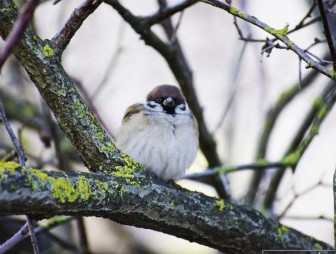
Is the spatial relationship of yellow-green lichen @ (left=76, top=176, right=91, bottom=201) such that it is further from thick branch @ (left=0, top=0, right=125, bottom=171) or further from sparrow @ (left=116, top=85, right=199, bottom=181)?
sparrow @ (left=116, top=85, right=199, bottom=181)

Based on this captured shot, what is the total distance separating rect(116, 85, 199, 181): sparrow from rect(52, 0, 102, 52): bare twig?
4.53ft

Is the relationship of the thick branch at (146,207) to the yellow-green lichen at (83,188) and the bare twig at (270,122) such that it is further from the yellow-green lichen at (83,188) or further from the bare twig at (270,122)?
the bare twig at (270,122)

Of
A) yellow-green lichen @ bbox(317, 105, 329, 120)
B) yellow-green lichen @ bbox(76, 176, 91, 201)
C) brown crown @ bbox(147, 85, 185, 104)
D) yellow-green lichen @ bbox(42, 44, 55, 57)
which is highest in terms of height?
brown crown @ bbox(147, 85, 185, 104)

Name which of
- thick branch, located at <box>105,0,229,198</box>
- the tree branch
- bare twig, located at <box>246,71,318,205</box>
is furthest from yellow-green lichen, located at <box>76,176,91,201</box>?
bare twig, located at <box>246,71,318,205</box>

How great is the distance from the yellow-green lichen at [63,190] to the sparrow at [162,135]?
5.17 ft

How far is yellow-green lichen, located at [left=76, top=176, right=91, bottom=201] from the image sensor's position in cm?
223

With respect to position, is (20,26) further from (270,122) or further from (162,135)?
(270,122)

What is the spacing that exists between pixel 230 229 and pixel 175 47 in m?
1.15

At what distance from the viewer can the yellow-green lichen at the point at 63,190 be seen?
2104 mm

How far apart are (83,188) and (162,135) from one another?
166 cm

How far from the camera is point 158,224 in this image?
264 cm

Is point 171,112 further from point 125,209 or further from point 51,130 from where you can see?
point 125,209

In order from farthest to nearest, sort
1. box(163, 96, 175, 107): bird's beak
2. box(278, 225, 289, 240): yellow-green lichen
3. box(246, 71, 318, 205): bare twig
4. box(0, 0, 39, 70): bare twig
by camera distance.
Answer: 1. box(246, 71, 318, 205): bare twig
2. box(163, 96, 175, 107): bird's beak
3. box(278, 225, 289, 240): yellow-green lichen
4. box(0, 0, 39, 70): bare twig

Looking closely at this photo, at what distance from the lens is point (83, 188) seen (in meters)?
2.25
